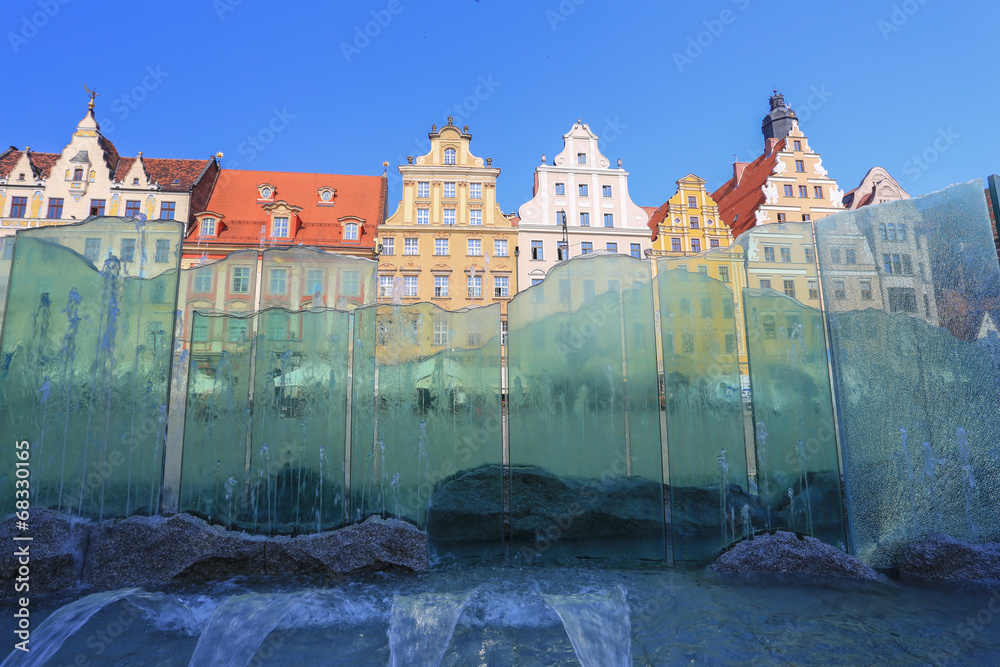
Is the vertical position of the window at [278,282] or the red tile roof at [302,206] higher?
the red tile roof at [302,206]

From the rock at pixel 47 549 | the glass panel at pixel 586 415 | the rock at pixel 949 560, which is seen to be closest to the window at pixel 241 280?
the rock at pixel 47 549

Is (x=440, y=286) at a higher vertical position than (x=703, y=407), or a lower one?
higher

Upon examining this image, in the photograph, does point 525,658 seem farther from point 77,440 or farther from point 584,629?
point 77,440

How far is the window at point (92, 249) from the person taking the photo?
563cm

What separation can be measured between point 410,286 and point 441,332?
18.9m

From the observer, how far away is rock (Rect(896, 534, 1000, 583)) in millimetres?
4582

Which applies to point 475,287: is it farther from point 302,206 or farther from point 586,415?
point 586,415

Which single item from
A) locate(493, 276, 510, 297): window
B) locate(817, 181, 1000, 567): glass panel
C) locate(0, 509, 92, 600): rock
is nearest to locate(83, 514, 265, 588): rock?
locate(0, 509, 92, 600): rock

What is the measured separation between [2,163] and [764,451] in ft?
104

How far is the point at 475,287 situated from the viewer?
79.9 feet

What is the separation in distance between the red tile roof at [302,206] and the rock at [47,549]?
2003cm

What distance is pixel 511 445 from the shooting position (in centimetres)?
558

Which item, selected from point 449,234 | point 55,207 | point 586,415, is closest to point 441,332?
point 586,415

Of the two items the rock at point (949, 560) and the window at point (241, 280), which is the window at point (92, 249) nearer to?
the window at point (241, 280)
